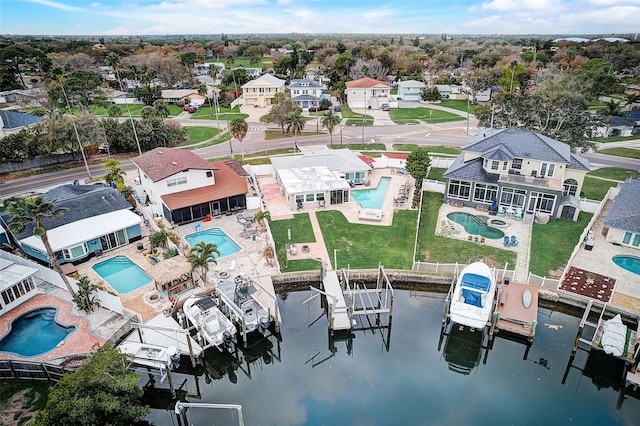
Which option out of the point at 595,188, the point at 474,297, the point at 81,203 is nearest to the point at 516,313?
the point at 474,297

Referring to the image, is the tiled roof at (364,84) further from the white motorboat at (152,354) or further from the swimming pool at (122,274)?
the white motorboat at (152,354)

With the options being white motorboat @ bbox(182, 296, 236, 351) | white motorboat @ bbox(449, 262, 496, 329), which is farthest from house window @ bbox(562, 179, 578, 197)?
white motorboat @ bbox(182, 296, 236, 351)

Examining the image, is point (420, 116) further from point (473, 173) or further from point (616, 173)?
point (473, 173)

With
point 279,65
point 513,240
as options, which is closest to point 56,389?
point 513,240

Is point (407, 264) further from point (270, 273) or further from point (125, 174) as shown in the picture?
point (125, 174)

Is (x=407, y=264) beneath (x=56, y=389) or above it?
beneath

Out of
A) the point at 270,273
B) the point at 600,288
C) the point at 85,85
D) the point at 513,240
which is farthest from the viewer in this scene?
the point at 85,85

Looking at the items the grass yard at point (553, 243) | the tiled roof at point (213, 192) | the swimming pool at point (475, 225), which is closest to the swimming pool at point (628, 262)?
the grass yard at point (553, 243)
